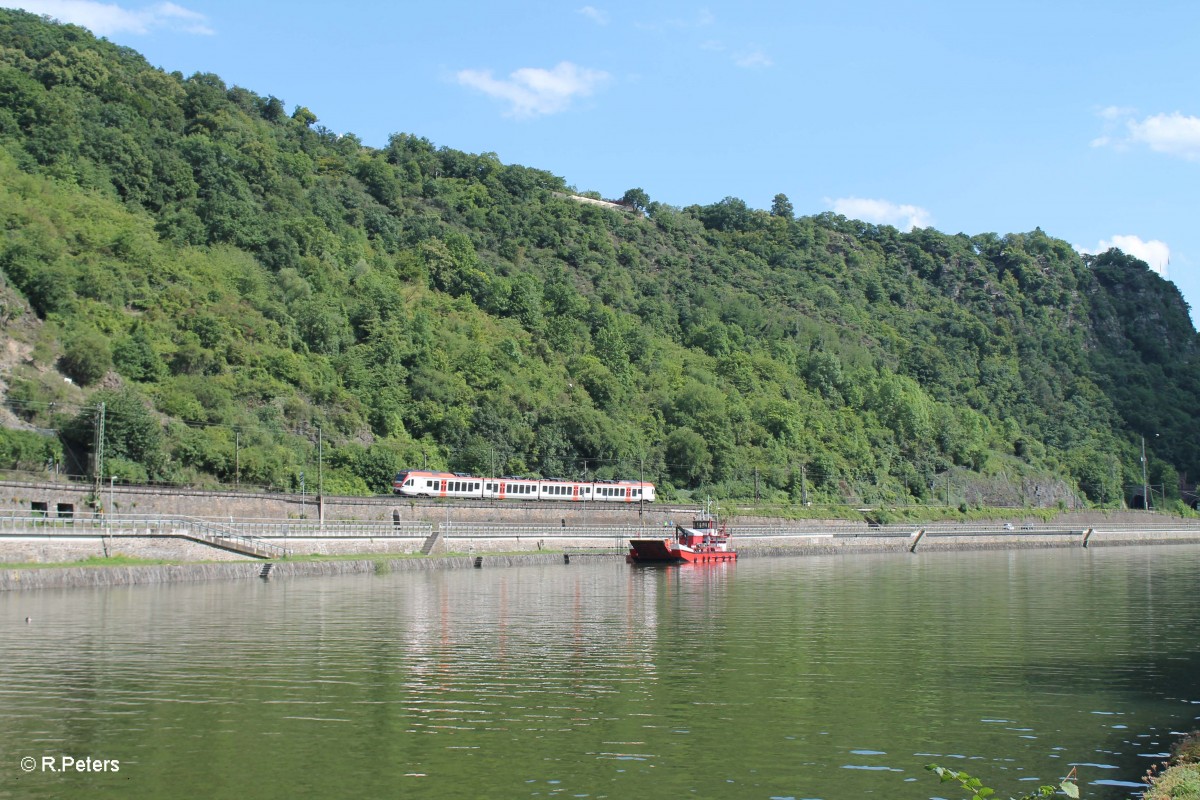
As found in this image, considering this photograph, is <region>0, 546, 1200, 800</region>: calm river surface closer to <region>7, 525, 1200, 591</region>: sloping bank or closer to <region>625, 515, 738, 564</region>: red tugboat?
<region>7, 525, 1200, 591</region>: sloping bank

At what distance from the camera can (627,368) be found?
117938 millimetres

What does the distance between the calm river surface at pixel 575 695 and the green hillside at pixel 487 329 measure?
117ft

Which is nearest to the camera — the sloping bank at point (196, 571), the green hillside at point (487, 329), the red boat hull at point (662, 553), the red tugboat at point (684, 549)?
the sloping bank at point (196, 571)

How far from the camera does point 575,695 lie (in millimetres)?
19859

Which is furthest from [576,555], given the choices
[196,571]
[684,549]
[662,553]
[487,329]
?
[487,329]

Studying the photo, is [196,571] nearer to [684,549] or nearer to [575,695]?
[575,695]

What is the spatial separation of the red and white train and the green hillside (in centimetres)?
461

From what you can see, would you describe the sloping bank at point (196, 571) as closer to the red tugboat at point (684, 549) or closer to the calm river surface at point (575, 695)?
the calm river surface at point (575, 695)

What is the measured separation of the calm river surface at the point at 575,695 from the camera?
14.5m

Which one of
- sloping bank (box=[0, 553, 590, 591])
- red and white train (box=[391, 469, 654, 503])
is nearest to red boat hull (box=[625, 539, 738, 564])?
sloping bank (box=[0, 553, 590, 591])

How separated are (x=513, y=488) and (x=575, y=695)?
2377 inches

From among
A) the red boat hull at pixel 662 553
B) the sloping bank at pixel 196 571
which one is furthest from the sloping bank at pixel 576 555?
the red boat hull at pixel 662 553

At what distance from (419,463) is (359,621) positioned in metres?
52.7

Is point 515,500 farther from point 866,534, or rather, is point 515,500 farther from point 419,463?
point 866,534
